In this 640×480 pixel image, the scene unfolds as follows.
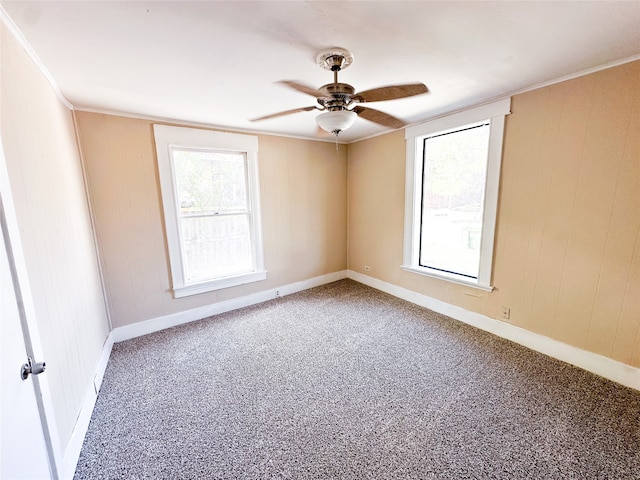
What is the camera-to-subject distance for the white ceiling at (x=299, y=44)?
1.19m

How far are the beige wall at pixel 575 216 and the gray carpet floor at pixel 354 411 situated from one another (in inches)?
15.5

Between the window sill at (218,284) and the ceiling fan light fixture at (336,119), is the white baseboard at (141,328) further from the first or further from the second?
the ceiling fan light fixture at (336,119)

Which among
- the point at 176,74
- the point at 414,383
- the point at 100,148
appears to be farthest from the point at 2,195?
the point at 414,383

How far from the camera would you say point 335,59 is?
155cm

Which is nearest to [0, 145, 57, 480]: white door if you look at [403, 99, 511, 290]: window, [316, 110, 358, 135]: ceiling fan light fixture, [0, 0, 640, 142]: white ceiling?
[0, 0, 640, 142]: white ceiling

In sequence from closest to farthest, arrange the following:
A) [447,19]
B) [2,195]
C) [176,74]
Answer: [2,195] < [447,19] < [176,74]

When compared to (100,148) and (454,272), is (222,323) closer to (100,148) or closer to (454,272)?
(100,148)

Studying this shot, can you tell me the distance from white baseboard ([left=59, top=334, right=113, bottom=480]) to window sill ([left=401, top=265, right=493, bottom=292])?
3.26m

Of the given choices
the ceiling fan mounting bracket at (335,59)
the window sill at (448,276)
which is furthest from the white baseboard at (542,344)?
the ceiling fan mounting bracket at (335,59)

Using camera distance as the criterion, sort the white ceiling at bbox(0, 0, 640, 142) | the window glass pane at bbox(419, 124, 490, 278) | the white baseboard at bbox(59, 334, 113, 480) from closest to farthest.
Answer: the white ceiling at bbox(0, 0, 640, 142) → the white baseboard at bbox(59, 334, 113, 480) → the window glass pane at bbox(419, 124, 490, 278)

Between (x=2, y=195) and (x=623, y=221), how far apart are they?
3.44m

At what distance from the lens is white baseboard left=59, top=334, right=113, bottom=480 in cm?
131

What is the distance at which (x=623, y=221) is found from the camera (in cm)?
182

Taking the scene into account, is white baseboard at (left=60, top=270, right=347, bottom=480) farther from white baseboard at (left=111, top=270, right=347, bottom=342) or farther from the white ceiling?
the white ceiling
